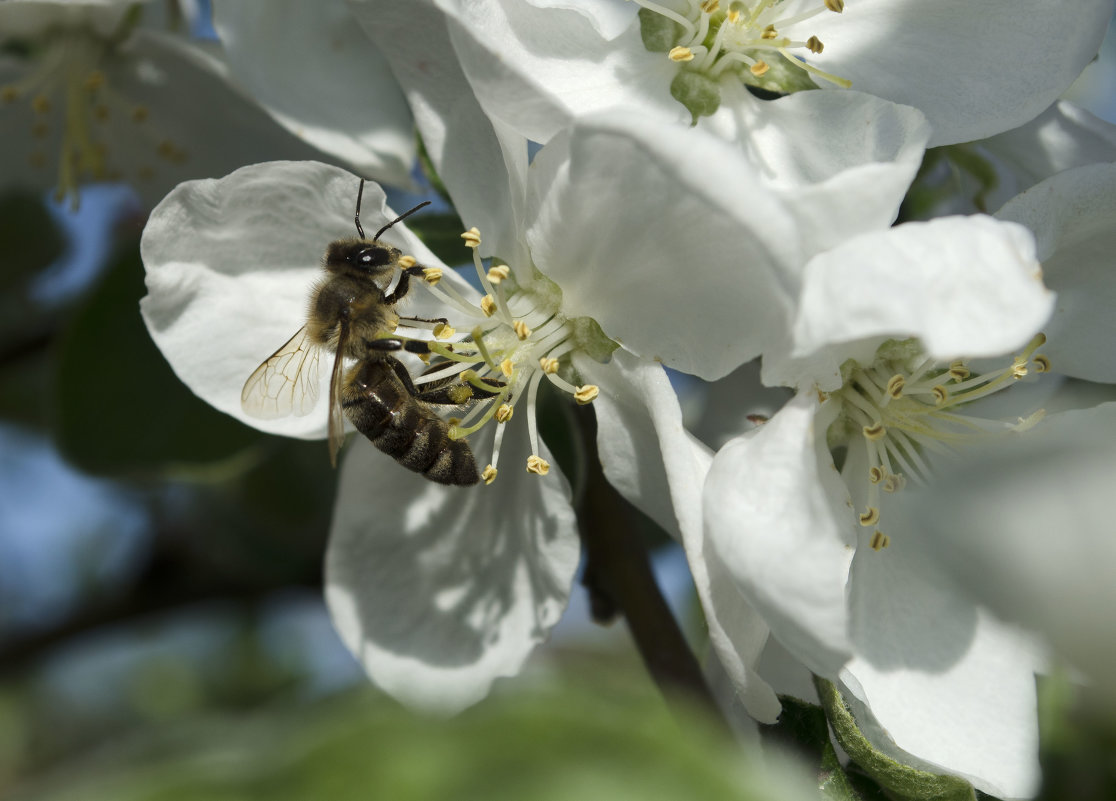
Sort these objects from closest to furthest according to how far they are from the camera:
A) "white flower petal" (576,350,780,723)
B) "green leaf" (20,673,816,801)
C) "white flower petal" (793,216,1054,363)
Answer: "green leaf" (20,673,816,801), "white flower petal" (793,216,1054,363), "white flower petal" (576,350,780,723)

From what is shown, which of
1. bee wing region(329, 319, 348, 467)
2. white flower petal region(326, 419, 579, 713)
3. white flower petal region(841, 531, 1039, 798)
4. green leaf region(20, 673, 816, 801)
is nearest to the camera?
green leaf region(20, 673, 816, 801)

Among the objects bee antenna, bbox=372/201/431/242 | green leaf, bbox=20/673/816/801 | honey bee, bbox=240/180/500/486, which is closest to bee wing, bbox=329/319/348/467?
honey bee, bbox=240/180/500/486

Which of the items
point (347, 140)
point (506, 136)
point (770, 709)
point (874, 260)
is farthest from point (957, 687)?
point (347, 140)

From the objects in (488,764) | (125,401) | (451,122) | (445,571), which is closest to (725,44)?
(451,122)

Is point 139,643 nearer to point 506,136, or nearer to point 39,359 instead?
point 39,359

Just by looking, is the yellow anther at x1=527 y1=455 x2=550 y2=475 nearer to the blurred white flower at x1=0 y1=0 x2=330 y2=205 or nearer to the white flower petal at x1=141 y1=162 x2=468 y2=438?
the white flower petal at x1=141 y1=162 x2=468 y2=438

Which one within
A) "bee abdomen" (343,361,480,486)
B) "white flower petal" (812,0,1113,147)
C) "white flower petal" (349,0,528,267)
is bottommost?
"bee abdomen" (343,361,480,486)
